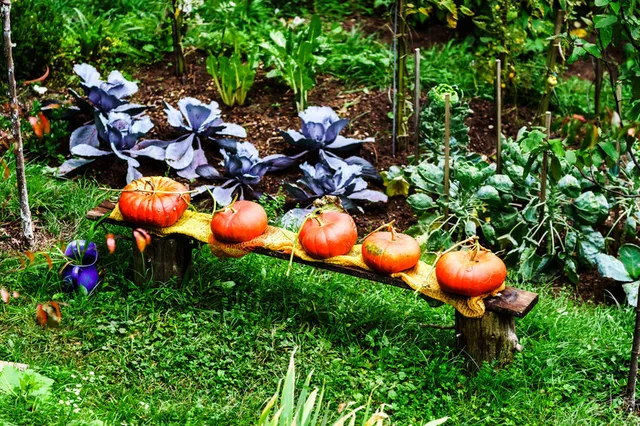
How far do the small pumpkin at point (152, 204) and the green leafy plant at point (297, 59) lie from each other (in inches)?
69.1

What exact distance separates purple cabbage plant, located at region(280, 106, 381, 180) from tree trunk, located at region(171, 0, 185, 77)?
4.14ft

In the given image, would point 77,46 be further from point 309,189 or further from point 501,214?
point 501,214

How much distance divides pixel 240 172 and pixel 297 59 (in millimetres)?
1037

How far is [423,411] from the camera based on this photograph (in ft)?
13.0

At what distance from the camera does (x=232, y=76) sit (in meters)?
6.09

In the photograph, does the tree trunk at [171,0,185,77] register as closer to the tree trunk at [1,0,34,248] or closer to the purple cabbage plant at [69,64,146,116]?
the purple cabbage plant at [69,64,146,116]

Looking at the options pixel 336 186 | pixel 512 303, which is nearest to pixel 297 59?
pixel 336 186

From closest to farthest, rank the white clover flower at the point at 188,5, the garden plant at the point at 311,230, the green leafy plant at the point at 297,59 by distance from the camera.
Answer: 1. the garden plant at the point at 311,230
2. the green leafy plant at the point at 297,59
3. the white clover flower at the point at 188,5

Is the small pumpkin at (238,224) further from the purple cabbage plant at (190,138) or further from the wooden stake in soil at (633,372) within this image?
the wooden stake in soil at (633,372)

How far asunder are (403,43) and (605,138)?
2069 millimetres

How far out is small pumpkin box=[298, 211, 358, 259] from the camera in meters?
4.20

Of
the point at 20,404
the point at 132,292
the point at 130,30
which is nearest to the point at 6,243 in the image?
the point at 132,292

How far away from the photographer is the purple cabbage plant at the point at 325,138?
18.4 ft

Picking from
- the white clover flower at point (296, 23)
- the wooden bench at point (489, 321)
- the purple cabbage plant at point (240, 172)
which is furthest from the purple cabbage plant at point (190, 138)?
the white clover flower at point (296, 23)
